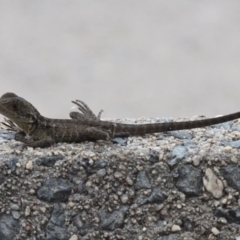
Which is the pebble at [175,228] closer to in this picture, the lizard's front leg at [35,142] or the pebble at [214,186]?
the pebble at [214,186]

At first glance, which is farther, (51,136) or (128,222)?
(51,136)

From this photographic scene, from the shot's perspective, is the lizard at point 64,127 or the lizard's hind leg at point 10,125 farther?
the lizard's hind leg at point 10,125

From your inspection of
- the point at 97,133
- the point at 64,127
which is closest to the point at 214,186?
the point at 97,133

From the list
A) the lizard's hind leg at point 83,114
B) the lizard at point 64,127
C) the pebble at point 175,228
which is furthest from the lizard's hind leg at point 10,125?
the pebble at point 175,228

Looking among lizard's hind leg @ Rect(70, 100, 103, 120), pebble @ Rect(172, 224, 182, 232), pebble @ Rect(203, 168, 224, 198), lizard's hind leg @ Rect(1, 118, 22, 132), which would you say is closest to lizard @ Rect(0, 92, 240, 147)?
lizard's hind leg @ Rect(1, 118, 22, 132)

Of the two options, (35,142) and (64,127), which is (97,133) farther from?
(35,142)

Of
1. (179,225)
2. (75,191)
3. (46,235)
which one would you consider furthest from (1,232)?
(179,225)

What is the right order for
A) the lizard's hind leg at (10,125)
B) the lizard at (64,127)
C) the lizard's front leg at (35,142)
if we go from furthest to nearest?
the lizard's hind leg at (10,125) < the lizard at (64,127) < the lizard's front leg at (35,142)

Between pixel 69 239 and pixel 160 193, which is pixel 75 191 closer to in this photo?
pixel 69 239
